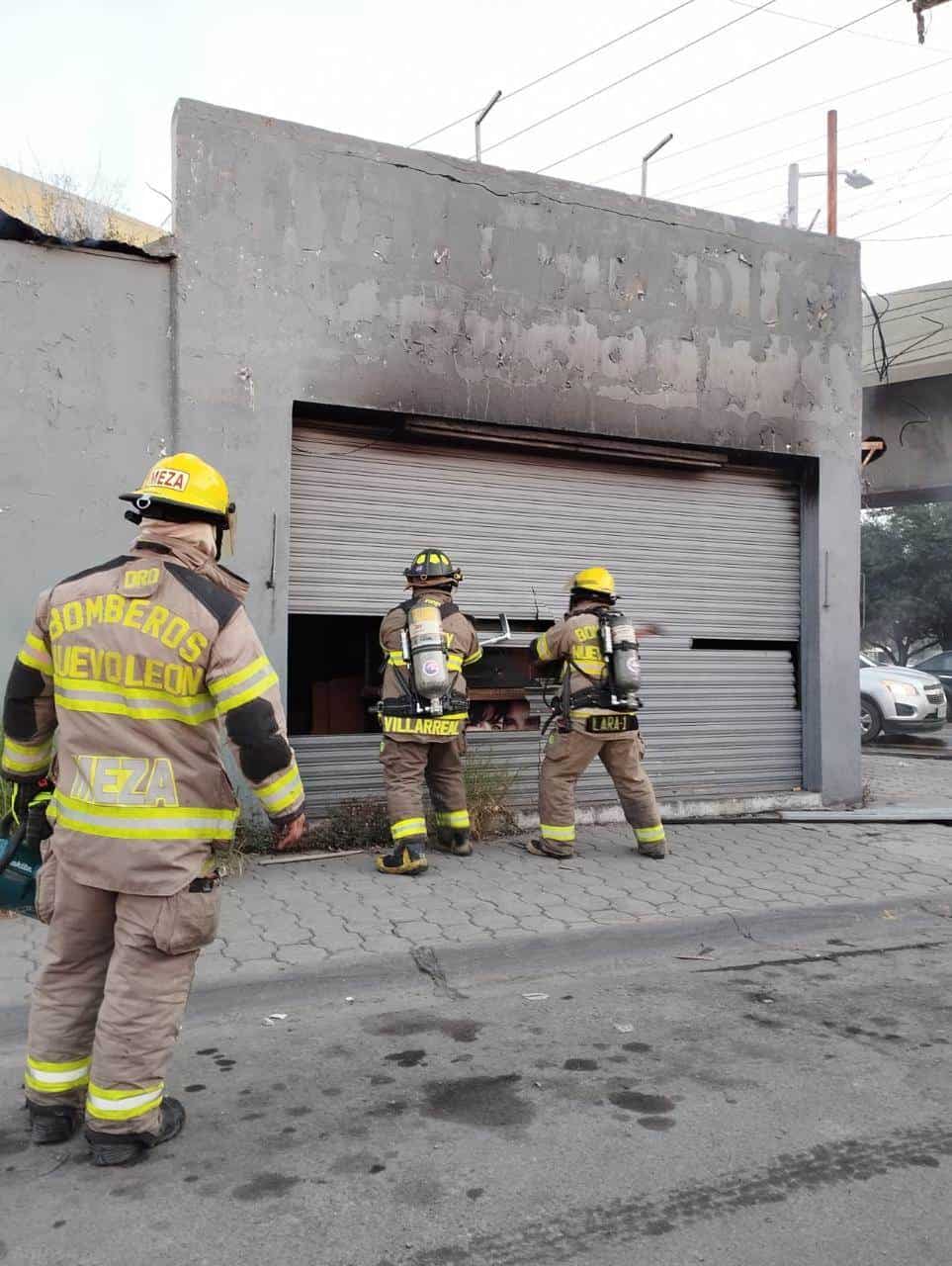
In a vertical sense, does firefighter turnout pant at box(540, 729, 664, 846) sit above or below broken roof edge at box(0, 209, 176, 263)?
below

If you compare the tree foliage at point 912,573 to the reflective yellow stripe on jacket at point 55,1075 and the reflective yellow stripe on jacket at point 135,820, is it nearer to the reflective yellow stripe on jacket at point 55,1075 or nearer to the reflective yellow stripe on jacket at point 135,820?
the reflective yellow stripe on jacket at point 135,820

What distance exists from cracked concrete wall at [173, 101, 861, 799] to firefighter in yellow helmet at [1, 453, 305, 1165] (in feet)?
11.4

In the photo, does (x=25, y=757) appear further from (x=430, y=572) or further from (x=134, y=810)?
(x=430, y=572)

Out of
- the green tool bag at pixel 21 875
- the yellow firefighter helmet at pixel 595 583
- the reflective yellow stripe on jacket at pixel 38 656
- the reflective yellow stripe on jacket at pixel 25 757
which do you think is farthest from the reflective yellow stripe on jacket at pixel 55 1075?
the yellow firefighter helmet at pixel 595 583

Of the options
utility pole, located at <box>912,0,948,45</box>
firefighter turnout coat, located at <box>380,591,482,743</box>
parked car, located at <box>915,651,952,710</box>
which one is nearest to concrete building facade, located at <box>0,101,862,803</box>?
firefighter turnout coat, located at <box>380,591,482,743</box>

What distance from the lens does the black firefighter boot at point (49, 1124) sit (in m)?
3.08

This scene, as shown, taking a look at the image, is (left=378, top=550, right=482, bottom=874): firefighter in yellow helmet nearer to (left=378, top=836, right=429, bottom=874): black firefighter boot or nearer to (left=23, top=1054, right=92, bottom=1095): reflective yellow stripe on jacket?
(left=378, top=836, right=429, bottom=874): black firefighter boot

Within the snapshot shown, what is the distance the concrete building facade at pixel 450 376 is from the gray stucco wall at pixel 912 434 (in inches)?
271

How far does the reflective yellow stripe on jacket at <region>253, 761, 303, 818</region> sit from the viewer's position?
10.4 feet

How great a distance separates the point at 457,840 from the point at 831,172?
1360 centimetres

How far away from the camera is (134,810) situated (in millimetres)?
3029

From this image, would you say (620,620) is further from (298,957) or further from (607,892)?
(298,957)

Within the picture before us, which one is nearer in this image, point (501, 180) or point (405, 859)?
point (405, 859)

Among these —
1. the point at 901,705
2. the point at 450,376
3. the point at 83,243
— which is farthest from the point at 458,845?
the point at 901,705
